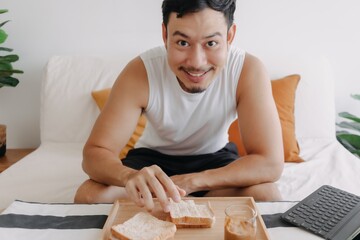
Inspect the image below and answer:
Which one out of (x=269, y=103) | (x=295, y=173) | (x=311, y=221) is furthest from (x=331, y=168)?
(x=311, y=221)

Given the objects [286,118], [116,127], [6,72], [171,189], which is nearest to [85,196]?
[116,127]

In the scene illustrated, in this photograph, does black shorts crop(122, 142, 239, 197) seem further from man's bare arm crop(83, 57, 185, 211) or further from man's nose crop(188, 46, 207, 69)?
man's nose crop(188, 46, 207, 69)

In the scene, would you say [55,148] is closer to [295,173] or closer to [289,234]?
[295,173]

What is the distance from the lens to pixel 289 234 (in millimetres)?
913

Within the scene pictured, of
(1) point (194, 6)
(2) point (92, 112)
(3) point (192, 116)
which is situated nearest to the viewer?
(1) point (194, 6)

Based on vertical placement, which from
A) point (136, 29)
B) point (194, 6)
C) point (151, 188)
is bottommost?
point (151, 188)

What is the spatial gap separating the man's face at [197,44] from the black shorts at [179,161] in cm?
32

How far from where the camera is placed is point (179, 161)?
1501 mm

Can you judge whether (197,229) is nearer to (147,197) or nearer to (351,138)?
(147,197)

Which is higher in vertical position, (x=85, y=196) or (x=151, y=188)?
(x=151, y=188)

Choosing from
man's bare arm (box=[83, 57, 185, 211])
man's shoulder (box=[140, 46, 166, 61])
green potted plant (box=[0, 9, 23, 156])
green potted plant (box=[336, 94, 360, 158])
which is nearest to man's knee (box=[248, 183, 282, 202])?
man's bare arm (box=[83, 57, 185, 211])

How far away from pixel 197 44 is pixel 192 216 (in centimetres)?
54

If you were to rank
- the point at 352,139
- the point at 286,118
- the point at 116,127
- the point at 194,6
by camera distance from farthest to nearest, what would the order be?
the point at 352,139 < the point at 286,118 < the point at 116,127 < the point at 194,6

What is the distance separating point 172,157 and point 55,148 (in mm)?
820
